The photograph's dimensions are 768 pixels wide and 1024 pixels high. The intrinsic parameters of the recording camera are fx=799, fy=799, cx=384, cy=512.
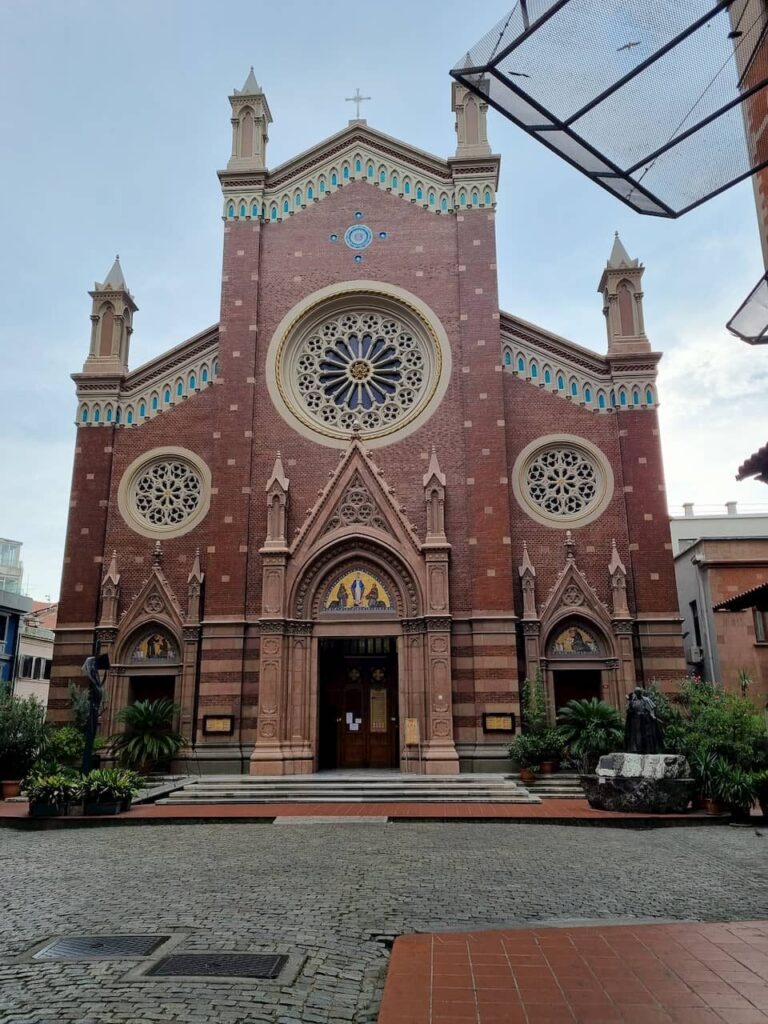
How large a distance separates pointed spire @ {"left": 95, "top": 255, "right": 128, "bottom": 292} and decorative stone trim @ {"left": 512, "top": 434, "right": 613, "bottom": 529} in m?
16.6

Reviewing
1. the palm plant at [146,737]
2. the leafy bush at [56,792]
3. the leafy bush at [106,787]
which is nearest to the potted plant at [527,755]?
the palm plant at [146,737]

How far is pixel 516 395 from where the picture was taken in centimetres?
2858

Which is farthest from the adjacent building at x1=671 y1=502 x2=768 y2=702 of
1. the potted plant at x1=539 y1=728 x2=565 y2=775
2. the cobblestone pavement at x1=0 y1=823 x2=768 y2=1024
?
the cobblestone pavement at x1=0 y1=823 x2=768 y2=1024

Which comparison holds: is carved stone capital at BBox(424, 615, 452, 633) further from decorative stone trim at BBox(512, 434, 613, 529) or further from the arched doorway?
decorative stone trim at BBox(512, 434, 613, 529)

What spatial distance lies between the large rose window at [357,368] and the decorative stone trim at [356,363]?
0.12 feet

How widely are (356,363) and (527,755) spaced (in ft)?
48.8

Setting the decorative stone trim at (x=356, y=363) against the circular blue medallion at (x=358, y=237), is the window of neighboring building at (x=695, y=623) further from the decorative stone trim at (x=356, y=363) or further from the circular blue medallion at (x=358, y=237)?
the circular blue medallion at (x=358, y=237)

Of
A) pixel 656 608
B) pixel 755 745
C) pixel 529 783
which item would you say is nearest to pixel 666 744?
pixel 755 745

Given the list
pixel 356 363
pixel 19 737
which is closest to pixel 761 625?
pixel 356 363

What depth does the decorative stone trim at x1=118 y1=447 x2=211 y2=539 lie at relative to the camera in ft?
93.0

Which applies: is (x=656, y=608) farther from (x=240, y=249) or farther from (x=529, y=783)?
(x=240, y=249)

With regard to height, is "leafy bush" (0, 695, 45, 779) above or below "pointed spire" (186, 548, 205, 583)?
below

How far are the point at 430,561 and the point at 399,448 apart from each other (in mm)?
4427

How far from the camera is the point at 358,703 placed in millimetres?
27500
